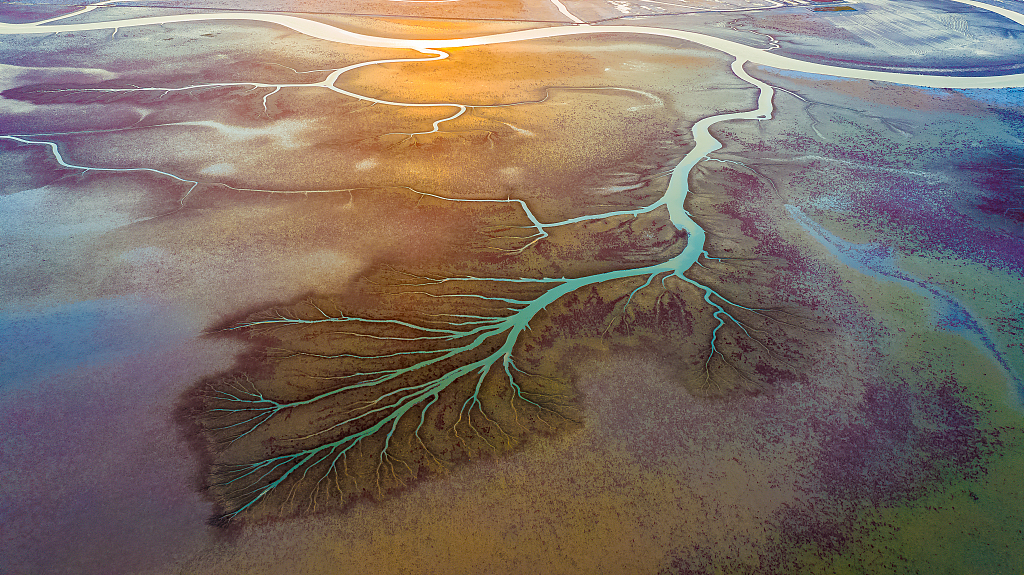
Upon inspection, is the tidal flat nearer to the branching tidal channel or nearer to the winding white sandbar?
the branching tidal channel

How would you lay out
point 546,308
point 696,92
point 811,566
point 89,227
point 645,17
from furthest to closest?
point 645,17 → point 696,92 → point 89,227 → point 546,308 → point 811,566

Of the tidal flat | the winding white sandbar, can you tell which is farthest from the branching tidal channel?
the winding white sandbar

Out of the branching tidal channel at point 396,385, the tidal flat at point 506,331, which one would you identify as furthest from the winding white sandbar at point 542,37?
the branching tidal channel at point 396,385

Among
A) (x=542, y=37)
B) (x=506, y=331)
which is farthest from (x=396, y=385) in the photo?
(x=542, y=37)

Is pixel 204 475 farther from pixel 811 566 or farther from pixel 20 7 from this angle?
pixel 20 7

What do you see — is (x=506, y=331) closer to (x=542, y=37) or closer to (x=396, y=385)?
(x=396, y=385)

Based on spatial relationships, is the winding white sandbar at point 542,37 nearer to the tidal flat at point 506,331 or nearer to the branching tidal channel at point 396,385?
the tidal flat at point 506,331

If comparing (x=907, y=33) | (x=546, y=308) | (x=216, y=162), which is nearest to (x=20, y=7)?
(x=216, y=162)
